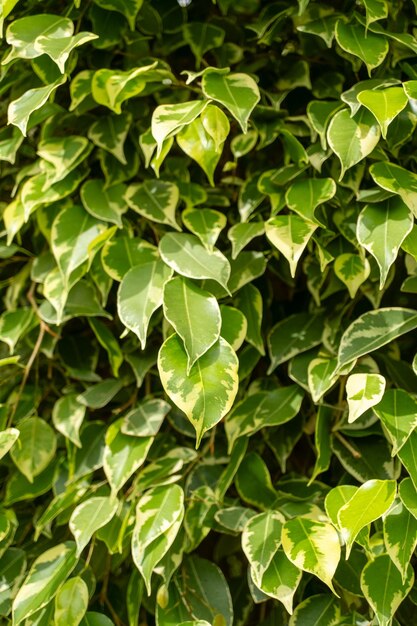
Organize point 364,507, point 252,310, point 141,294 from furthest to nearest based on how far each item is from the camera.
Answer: point 252,310, point 141,294, point 364,507

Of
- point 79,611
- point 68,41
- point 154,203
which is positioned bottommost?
point 79,611

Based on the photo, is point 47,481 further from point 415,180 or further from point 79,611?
point 415,180

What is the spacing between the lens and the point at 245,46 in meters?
1.06

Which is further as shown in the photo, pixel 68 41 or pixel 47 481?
pixel 47 481

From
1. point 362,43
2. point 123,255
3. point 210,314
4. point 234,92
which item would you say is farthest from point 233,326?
point 362,43

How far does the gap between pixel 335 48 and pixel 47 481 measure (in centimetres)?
73

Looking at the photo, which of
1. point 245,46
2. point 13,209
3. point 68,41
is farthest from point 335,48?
point 13,209

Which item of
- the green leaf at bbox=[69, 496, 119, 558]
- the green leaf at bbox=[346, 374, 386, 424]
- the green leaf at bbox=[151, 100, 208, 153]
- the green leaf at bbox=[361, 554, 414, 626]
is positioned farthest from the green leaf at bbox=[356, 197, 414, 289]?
the green leaf at bbox=[69, 496, 119, 558]

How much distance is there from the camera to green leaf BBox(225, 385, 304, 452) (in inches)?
35.8

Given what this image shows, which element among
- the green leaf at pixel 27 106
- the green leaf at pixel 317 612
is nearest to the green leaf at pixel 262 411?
the green leaf at pixel 317 612

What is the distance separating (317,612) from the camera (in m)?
0.86

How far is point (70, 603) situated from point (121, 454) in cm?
18

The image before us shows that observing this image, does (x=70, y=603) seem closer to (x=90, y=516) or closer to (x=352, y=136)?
(x=90, y=516)

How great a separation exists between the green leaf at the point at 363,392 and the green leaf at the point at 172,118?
330 millimetres
